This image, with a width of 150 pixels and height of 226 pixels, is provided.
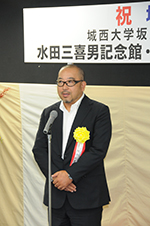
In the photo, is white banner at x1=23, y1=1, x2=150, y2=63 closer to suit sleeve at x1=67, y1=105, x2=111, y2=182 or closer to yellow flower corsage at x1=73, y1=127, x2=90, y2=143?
suit sleeve at x1=67, y1=105, x2=111, y2=182

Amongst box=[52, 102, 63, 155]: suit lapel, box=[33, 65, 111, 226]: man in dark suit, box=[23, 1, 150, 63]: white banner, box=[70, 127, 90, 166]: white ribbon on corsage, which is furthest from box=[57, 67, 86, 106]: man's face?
box=[23, 1, 150, 63]: white banner

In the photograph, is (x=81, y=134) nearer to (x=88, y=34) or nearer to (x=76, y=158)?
(x=76, y=158)

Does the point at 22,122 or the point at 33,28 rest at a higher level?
the point at 33,28

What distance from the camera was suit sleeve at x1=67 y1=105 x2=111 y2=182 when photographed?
2219 mm

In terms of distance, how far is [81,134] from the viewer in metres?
2.22

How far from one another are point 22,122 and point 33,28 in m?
0.98

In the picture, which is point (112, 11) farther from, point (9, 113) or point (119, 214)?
point (119, 214)

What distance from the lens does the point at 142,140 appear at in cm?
321

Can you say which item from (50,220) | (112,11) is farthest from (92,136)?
(112,11)

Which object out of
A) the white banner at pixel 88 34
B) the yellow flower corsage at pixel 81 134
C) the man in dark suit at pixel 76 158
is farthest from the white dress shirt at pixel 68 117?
the white banner at pixel 88 34

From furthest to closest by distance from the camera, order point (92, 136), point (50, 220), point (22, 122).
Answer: point (22, 122) < point (92, 136) < point (50, 220)

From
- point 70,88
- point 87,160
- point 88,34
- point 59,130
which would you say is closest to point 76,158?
point 87,160

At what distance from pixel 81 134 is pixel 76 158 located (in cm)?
17

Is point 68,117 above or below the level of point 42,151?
above
